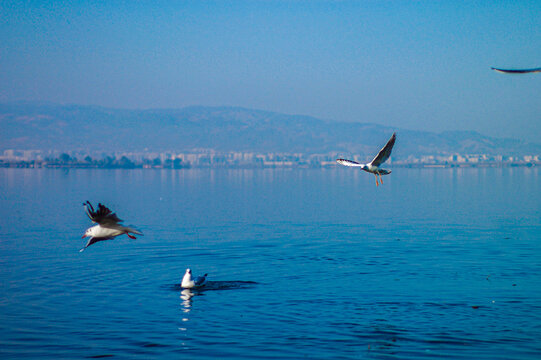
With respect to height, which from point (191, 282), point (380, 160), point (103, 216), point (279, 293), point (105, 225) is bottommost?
point (279, 293)

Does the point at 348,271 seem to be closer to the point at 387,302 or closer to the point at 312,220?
the point at 387,302

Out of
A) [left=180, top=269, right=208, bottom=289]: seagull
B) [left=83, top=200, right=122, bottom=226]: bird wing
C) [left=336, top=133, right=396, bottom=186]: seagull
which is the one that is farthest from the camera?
[left=180, top=269, right=208, bottom=289]: seagull

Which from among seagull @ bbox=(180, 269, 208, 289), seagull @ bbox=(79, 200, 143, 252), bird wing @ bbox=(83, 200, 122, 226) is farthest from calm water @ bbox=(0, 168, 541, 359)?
bird wing @ bbox=(83, 200, 122, 226)

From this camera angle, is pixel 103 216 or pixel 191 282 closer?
pixel 103 216

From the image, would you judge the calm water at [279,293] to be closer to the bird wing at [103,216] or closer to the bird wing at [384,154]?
the bird wing at [103,216]

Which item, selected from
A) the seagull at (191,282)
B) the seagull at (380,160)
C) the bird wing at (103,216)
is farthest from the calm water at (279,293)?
the seagull at (380,160)

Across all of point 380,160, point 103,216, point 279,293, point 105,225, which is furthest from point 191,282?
point 380,160

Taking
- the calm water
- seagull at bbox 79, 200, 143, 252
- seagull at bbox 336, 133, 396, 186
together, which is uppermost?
seagull at bbox 336, 133, 396, 186

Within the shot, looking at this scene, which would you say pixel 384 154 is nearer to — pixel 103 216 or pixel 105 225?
pixel 103 216

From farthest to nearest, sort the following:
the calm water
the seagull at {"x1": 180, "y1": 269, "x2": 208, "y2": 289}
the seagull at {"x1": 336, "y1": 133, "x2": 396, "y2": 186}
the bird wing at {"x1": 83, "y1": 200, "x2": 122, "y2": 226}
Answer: the seagull at {"x1": 180, "y1": 269, "x2": 208, "y2": 289} < the calm water < the bird wing at {"x1": 83, "y1": 200, "x2": 122, "y2": 226} < the seagull at {"x1": 336, "y1": 133, "x2": 396, "y2": 186}

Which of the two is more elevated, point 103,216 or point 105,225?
point 103,216

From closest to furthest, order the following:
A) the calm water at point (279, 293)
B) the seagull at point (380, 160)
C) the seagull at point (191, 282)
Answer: the seagull at point (380, 160), the calm water at point (279, 293), the seagull at point (191, 282)

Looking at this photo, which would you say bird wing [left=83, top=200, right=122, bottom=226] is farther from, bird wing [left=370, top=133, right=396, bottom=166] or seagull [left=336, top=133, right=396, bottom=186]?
bird wing [left=370, top=133, right=396, bottom=166]

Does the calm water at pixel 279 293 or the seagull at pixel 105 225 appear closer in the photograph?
the seagull at pixel 105 225
